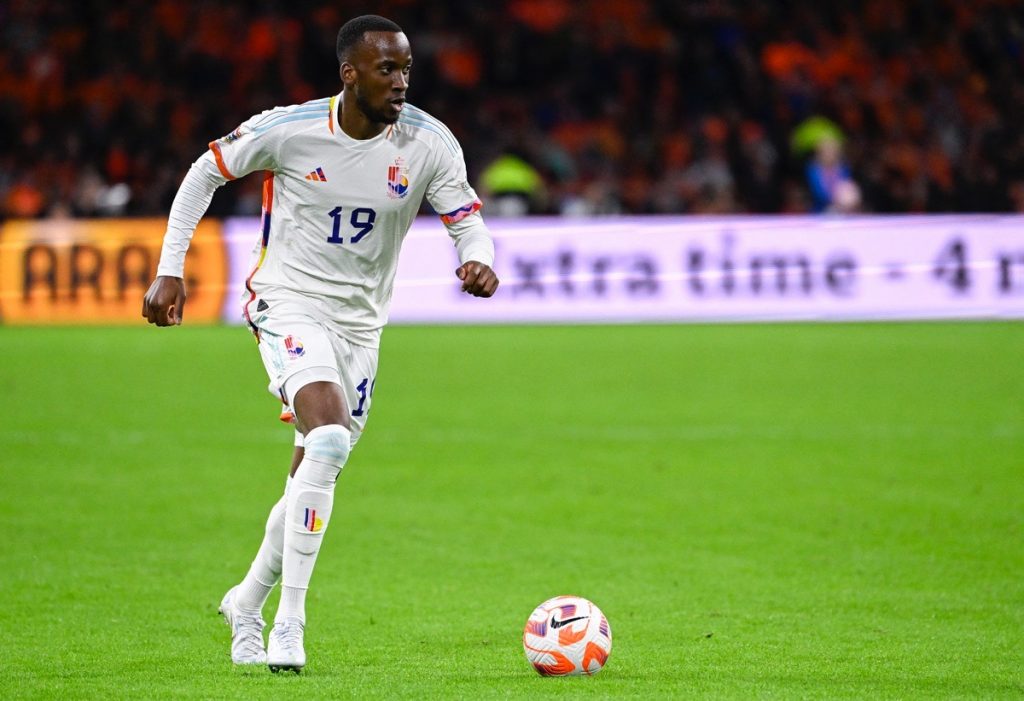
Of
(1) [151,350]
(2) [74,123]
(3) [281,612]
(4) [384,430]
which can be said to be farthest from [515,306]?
(3) [281,612]

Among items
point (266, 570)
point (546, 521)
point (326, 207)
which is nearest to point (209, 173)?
point (326, 207)

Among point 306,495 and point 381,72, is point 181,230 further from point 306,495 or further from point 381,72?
point 306,495

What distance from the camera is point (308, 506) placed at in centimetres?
498

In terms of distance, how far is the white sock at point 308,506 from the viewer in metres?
4.93

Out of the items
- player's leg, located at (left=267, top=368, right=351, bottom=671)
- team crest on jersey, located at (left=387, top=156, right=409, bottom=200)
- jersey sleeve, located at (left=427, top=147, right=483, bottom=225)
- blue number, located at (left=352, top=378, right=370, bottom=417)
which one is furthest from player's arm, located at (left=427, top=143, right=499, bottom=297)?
player's leg, located at (left=267, top=368, right=351, bottom=671)

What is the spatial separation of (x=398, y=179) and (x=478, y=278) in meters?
0.49

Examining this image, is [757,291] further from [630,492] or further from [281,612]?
[281,612]

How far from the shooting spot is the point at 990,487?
908cm

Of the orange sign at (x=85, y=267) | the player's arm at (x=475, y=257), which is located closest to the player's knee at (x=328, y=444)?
the player's arm at (x=475, y=257)

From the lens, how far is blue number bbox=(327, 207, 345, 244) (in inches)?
211

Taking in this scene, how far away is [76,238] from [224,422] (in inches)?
260

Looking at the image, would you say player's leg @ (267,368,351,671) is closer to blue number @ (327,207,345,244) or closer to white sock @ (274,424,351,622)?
white sock @ (274,424,351,622)

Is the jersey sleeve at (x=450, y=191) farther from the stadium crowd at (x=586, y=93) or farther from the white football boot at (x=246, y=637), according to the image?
the stadium crowd at (x=586, y=93)

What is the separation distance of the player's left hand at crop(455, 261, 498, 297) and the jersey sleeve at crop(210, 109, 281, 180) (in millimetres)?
756
